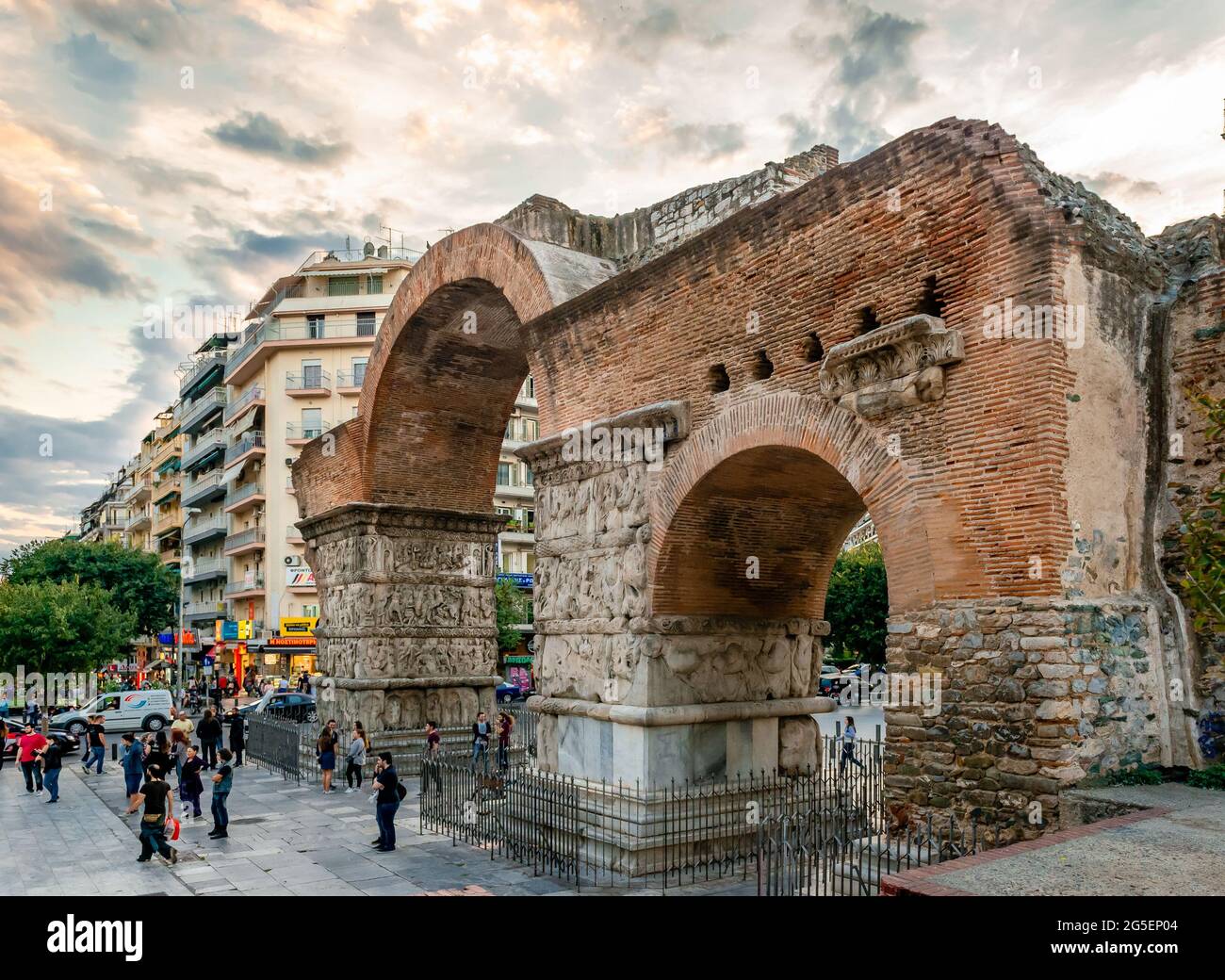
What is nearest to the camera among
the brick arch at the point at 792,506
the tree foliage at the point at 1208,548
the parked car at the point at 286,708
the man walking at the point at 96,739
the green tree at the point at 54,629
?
the tree foliage at the point at 1208,548

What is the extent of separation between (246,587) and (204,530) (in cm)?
764

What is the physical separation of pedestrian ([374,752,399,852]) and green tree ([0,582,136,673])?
23.2 m

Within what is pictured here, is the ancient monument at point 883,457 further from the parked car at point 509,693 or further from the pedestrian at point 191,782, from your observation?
the parked car at point 509,693

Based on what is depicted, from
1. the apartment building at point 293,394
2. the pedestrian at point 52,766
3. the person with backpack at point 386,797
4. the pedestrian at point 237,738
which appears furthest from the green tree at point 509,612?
the person with backpack at point 386,797

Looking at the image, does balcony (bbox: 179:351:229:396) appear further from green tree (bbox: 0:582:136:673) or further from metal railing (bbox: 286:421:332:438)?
green tree (bbox: 0:582:136:673)

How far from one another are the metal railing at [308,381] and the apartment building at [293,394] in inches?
1.5


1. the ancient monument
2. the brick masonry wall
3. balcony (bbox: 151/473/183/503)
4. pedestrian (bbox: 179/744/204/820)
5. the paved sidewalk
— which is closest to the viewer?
the brick masonry wall

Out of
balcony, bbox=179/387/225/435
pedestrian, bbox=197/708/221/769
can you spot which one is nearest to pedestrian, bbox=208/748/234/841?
pedestrian, bbox=197/708/221/769

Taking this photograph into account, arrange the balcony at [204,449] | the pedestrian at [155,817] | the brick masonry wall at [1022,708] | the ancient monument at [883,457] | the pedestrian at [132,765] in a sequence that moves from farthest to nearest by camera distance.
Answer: the balcony at [204,449], the pedestrian at [132,765], the pedestrian at [155,817], the ancient monument at [883,457], the brick masonry wall at [1022,708]

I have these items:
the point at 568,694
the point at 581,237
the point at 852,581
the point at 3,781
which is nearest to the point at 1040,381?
the point at 568,694

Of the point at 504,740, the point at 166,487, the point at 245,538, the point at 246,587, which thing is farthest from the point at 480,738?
the point at 166,487

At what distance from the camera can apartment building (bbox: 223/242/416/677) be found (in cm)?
3922

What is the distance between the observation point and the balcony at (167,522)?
54.0m

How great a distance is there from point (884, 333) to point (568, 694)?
17.3ft
